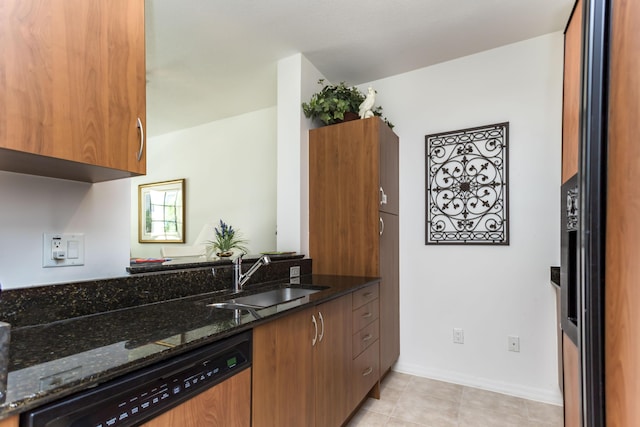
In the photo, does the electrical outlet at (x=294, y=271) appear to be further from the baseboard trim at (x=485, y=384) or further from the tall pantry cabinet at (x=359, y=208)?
the baseboard trim at (x=485, y=384)

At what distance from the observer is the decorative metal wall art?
2.37 metres

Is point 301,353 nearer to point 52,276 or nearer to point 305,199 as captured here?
point 52,276

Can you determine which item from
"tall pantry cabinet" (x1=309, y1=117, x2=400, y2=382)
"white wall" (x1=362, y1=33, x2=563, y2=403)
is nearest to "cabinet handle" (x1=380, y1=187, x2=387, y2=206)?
"tall pantry cabinet" (x1=309, y1=117, x2=400, y2=382)

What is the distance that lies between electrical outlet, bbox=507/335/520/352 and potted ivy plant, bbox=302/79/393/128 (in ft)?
6.59

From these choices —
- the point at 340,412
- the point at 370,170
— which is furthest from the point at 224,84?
the point at 340,412

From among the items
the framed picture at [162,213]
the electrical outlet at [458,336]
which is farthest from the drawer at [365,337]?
the framed picture at [162,213]

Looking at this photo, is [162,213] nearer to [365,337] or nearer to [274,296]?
[274,296]

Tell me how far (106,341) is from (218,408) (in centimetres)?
38

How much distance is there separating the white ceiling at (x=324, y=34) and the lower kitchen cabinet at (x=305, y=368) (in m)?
1.78

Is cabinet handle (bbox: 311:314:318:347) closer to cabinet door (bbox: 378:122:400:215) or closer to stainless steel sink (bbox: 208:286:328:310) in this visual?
stainless steel sink (bbox: 208:286:328:310)

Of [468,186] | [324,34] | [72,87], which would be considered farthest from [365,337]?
[324,34]

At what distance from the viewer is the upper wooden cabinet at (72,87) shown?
793 mm

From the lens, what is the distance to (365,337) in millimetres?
2043

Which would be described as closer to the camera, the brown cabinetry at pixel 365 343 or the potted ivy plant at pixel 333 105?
the brown cabinetry at pixel 365 343
